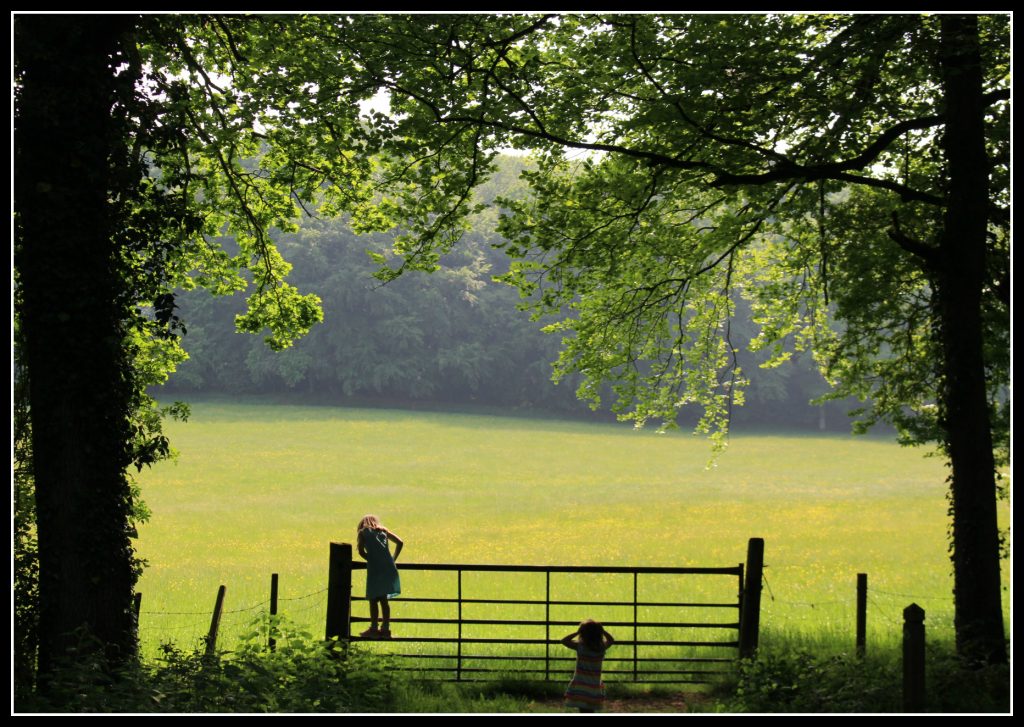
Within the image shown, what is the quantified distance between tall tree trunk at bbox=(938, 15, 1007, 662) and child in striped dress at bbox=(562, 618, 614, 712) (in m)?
4.72

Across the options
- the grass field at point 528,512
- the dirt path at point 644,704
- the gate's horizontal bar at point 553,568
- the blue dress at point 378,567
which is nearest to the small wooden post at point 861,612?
the grass field at point 528,512

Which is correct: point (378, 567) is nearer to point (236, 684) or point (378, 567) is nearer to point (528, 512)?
point (236, 684)

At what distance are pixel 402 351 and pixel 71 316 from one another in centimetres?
7348

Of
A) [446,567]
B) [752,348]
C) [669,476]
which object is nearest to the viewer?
[446,567]

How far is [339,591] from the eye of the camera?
35.3 ft

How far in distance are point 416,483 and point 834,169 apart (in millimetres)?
36398

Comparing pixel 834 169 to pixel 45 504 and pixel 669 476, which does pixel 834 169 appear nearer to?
pixel 45 504

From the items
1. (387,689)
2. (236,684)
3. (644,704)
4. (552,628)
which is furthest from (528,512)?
(236,684)

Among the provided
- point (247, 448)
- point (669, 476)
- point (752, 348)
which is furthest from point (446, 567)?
point (247, 448)

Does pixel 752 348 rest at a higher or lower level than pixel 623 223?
lower

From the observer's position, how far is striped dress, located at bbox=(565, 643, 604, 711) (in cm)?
872

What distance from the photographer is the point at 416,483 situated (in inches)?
1785

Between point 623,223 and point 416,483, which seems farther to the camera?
point 416,483

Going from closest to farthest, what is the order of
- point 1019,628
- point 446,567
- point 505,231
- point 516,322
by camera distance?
point 1019,628 < point 446,567 < point 505,231 < point 516,322
